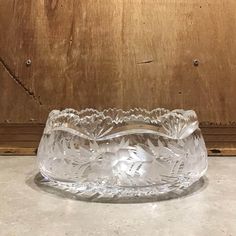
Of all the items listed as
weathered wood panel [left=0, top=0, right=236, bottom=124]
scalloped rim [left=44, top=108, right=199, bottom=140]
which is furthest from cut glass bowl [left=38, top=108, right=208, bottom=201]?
weathered wood panel [left=0, top=0, right=236, bottom=124]

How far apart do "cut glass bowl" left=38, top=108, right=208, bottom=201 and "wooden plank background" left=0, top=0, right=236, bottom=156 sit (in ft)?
0.46

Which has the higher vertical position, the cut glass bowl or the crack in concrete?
the crack in concrete

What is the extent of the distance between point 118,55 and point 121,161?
0.28m

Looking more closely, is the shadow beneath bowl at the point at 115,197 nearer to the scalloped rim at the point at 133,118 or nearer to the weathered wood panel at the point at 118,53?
the scalloped rim at the point at 133,118

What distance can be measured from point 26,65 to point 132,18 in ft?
0.73

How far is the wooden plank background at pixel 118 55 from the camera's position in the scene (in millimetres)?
911

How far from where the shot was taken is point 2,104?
0.92 metres

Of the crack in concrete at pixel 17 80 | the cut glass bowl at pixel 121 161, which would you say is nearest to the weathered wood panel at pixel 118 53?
the crack in concrete at pixel 17 80

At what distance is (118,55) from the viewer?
3.00 feet

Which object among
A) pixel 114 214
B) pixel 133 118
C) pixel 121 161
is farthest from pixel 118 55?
pixel 114 214

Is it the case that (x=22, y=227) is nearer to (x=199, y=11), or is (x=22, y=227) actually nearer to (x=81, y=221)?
(x=81, y=221)

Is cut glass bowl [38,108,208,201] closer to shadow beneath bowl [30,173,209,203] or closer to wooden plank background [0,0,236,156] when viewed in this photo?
shadow beneath bowl [30,173,209,203]

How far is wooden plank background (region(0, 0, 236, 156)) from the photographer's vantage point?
911mm

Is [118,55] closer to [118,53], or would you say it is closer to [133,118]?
[118,53]
